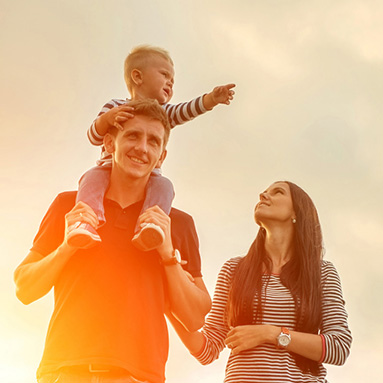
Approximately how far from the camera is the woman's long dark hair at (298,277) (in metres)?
4.47

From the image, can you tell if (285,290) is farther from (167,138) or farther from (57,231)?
(57,231)

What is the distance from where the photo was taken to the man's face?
3.85 meters

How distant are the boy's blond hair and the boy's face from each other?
56 millimetres

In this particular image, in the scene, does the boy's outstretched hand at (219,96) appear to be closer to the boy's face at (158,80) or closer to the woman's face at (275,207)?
the boy's face at (158,80)

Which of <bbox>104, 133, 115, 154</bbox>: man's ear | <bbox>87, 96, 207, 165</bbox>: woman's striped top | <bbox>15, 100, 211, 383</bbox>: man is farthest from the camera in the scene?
<bbox>87, 96, 207, 165</bbox>: woman's striped top

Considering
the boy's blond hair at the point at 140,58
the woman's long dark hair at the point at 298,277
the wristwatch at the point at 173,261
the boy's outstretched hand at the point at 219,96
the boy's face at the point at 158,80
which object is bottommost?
the wristwatch at the point at 173,261

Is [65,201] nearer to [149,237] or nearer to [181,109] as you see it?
[149,237]

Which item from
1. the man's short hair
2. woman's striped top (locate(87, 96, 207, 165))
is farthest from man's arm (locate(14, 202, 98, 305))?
woman's striped top (locate(87, 96, 207, 165))

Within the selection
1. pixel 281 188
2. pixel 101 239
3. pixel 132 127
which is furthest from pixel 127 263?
pixel 281 188

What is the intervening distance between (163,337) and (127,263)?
49cm

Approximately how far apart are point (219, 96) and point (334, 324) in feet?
6.86

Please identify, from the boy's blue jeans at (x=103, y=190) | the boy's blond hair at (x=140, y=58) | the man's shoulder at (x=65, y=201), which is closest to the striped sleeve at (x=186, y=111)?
the boy's blond hair at (x=140, y=58)

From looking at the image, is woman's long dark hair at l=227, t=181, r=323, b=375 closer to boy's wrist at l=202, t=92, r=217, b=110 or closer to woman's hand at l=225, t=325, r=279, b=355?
woman's hand at l=225, t=325, r=279, b=355

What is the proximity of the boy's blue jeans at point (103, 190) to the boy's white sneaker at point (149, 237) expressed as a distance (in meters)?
0.13
